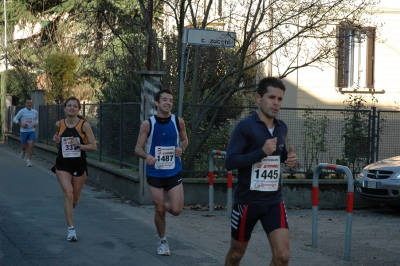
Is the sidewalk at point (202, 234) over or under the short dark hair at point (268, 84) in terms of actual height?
under

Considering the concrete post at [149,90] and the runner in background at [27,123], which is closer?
the concrete post at [149,90]

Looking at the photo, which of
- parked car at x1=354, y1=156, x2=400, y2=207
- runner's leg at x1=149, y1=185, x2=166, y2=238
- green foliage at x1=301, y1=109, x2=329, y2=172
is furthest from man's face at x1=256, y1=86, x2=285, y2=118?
green foliage at x1=301, y1=109, x2=329, y2=172

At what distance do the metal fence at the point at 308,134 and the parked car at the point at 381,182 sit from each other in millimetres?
931

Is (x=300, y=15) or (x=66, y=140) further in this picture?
(x=300, y=15)

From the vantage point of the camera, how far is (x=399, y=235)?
10625 mm

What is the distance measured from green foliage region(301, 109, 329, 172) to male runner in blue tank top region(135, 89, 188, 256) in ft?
19.2

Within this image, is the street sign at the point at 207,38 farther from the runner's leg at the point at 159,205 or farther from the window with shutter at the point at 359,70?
the window with shutter at the point at 359,70

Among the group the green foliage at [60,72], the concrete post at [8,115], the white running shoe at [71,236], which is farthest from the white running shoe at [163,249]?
the concrete post at [8,115]

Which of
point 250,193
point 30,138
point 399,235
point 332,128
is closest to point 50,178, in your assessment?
point 30,138

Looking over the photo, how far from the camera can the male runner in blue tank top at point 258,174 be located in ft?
18.8

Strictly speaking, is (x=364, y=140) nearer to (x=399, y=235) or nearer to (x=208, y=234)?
(x=399, y=235)

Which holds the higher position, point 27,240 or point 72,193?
point 72,193

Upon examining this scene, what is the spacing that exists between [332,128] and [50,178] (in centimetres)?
707

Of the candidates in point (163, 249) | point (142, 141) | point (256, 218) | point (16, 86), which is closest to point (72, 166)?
point (142, 141)
